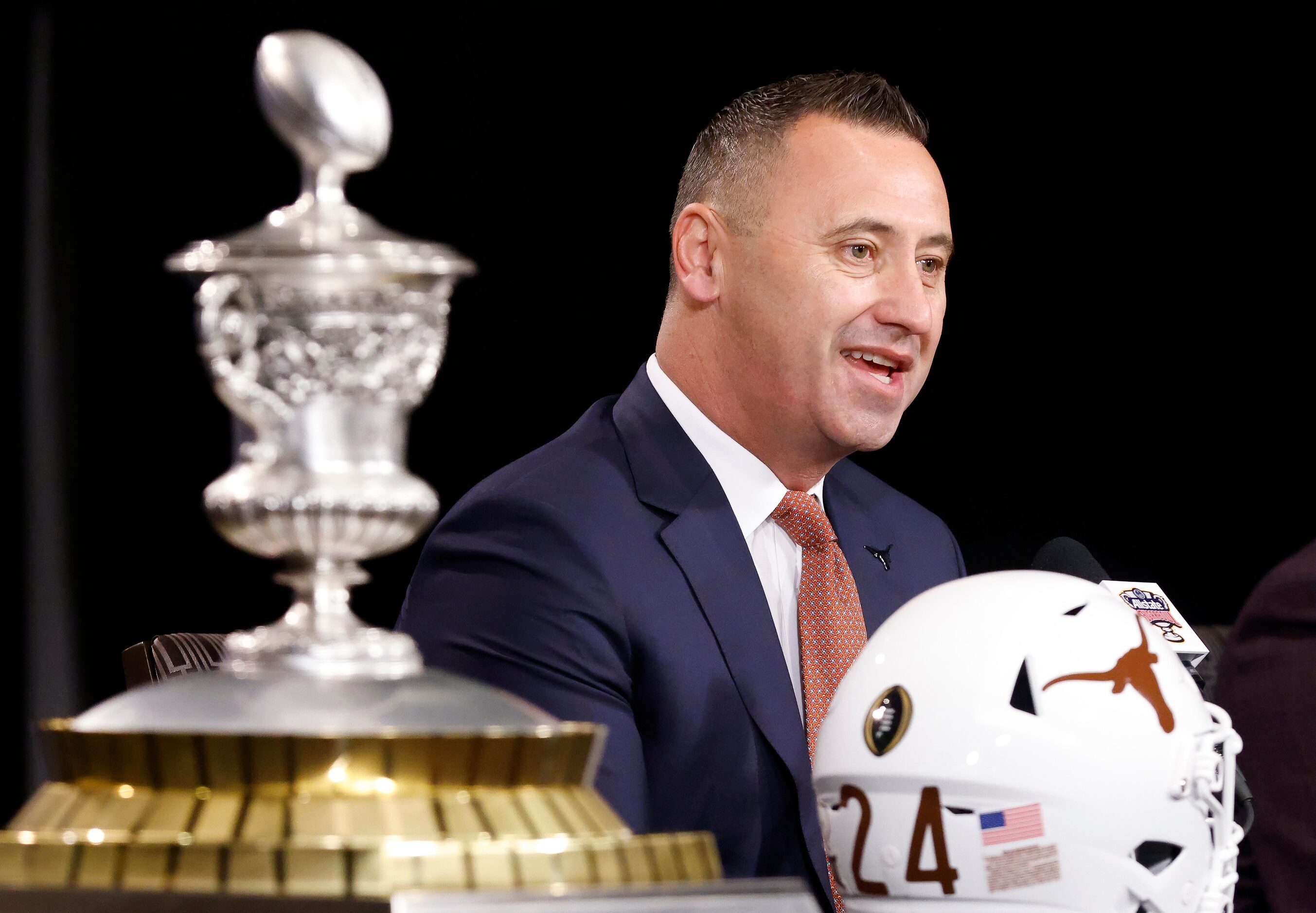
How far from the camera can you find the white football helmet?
1.32 meters

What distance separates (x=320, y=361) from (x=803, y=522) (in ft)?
4.78

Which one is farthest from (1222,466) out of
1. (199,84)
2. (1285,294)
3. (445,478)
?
(199,84)

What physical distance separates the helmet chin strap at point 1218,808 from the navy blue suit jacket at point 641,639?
53 cm

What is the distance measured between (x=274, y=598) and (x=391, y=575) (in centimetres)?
26

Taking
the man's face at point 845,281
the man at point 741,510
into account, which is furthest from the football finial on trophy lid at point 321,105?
the man's face at point 845,281

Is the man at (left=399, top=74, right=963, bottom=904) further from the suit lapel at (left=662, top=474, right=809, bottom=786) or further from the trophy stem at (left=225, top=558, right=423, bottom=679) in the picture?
the trophy stem at (left=225, top=558, right=423, bottom=679)

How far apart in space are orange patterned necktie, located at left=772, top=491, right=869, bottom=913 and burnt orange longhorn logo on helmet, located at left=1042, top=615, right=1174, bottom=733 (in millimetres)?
474

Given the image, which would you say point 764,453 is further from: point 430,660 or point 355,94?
point 355,94

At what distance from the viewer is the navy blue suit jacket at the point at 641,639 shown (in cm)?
182

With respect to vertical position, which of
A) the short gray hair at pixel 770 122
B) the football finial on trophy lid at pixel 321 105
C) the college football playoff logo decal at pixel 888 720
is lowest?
the college football playoff logo decal at pixel 888 720

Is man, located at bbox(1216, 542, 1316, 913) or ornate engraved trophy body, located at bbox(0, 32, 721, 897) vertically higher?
ornate engraved trophy body, located at bbox(0, 32, 721, 897)

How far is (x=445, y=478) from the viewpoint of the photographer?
3.13m

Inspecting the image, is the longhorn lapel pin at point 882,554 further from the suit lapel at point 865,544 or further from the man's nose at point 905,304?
the man's nose at point 905,304

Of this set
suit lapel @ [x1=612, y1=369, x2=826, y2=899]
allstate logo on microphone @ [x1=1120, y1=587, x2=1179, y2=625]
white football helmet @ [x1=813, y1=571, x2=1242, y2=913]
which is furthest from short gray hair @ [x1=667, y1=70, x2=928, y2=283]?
white football helmet @ [x1=813, y1=571, x2=1242, y2=913]
